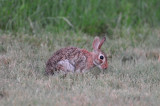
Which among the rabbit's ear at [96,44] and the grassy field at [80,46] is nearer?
the grassy field at [80,46]

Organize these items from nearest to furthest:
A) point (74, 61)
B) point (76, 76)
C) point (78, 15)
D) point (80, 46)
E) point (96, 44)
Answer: point (76, 76) < point (74, 61) < point (96, 44) < point (80, 46) < point (78, 15)

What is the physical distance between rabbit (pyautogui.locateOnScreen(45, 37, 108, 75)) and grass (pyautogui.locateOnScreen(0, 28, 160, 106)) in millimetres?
170

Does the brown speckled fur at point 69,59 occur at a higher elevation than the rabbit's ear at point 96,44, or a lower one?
lower

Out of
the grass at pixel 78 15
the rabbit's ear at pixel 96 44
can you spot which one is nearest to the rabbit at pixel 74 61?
the rabbit's ear at pixel 96 44

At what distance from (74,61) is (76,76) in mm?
491

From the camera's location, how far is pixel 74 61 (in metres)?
7.23

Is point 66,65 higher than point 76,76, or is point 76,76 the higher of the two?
point 66,65

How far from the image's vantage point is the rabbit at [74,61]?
7.05 metres

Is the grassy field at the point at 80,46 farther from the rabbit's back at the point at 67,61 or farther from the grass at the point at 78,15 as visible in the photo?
the rabbit's back at the point at 67,61

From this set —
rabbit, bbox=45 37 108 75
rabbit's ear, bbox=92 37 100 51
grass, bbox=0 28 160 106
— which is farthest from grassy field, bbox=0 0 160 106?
rabbit's ear, bbox=92 37 100 51

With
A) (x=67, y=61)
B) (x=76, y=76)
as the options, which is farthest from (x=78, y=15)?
(x=76, y=76)

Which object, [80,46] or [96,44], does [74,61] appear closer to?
[96,44]

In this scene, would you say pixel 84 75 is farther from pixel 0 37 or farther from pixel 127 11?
pixel 127 11

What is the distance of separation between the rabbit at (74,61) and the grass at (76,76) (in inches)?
6.7
